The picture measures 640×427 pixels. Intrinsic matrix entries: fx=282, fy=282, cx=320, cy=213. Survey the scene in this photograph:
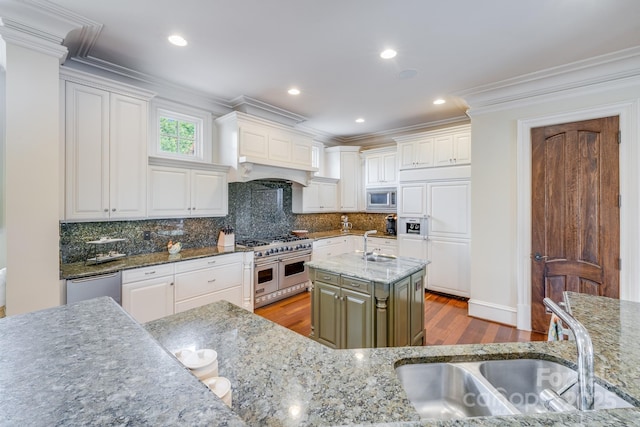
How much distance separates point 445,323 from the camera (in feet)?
11.2

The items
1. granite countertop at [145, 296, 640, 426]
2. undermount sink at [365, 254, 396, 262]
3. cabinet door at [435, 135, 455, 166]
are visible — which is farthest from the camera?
cabinet door at [435, 135, 455, 166]

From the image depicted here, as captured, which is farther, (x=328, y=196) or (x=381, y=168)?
(x=328, y=196)

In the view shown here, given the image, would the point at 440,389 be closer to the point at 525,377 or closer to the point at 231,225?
the point at 525,377

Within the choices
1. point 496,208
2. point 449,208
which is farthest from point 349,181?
point 496,208

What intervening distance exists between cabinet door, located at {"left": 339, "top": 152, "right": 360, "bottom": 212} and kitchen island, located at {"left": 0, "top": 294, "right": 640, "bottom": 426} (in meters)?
4.23

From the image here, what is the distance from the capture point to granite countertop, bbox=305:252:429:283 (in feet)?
7.48

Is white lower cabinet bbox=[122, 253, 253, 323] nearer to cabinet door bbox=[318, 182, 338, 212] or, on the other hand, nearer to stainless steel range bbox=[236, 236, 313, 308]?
stainless steel range bbox=[236, 236, 313, 308]

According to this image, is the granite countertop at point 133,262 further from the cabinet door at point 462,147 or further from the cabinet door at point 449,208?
the cabinet door at point 462,147

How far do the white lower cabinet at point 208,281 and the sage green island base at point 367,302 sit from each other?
1255 mm

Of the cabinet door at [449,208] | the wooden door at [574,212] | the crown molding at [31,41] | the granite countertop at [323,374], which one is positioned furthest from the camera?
the cabinet door at [449,208]

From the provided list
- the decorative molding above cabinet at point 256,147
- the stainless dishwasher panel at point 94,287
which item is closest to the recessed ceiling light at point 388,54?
the decorative molding above cabinet at point 256,147

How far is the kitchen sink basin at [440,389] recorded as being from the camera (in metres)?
1.01

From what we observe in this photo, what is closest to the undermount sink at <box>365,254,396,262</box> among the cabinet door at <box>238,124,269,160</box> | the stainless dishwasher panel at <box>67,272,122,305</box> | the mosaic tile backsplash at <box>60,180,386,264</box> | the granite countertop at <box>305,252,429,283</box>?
the granite countertop at <box>305,252,429,283</box>

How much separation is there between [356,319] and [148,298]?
6.57 ft
